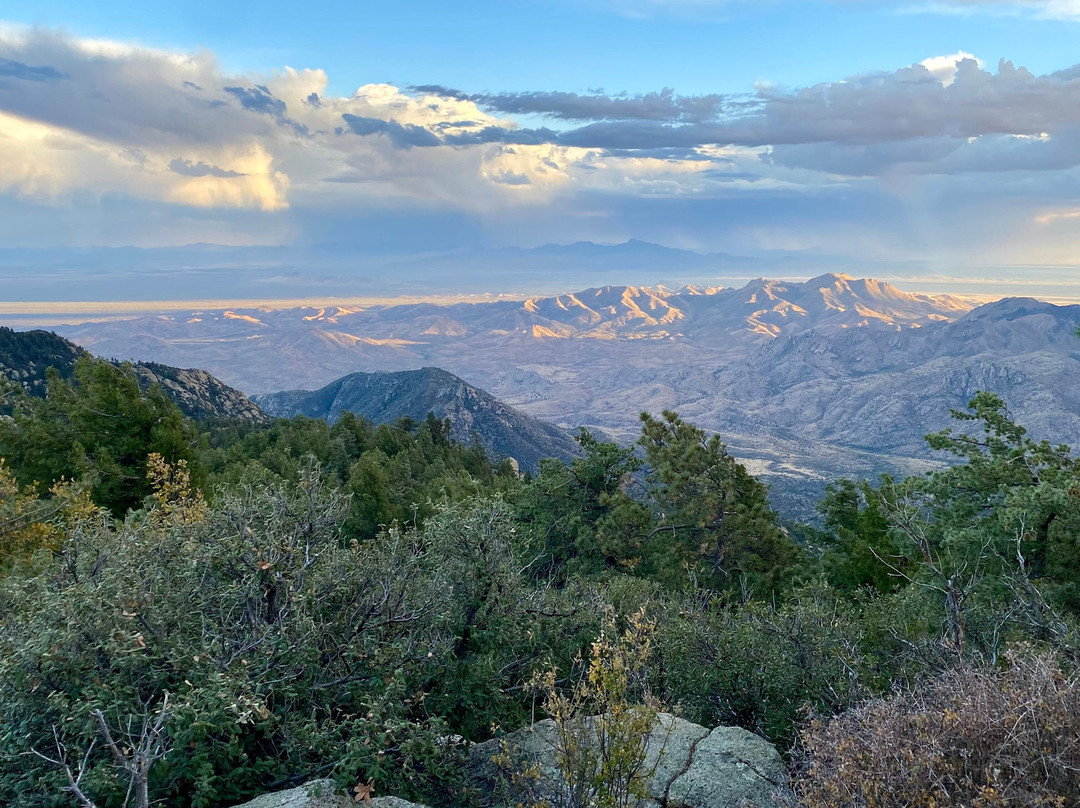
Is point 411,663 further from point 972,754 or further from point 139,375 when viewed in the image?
point 139,375

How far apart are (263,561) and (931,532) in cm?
2250

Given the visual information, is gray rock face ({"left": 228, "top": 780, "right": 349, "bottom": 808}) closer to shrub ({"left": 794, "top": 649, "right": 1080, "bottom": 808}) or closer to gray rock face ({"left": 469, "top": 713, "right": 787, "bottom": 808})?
gray rock face ({"left": 469, "top": 713, "right": 787, "bottom": 808})

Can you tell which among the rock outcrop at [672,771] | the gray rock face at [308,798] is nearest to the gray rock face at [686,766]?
the rock outcrop at [672,771]

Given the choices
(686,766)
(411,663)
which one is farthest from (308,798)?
(686,766)

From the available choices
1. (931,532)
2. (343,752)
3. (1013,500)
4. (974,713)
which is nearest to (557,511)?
(931,532)

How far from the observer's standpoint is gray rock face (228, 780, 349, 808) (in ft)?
22.9

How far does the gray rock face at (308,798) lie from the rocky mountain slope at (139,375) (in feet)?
332

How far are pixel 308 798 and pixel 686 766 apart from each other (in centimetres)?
505

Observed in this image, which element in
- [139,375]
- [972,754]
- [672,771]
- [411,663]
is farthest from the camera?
[139,375]

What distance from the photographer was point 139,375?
146875 mm

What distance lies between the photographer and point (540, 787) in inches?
328

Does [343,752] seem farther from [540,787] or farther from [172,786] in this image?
[540,787]

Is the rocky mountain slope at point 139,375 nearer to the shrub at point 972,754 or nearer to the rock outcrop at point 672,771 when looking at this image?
the rock outcrop at point 672,771

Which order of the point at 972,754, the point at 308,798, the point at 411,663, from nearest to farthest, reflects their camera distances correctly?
1. the point at 972,754
2. the point at 308,798
3. the point at 411,663
